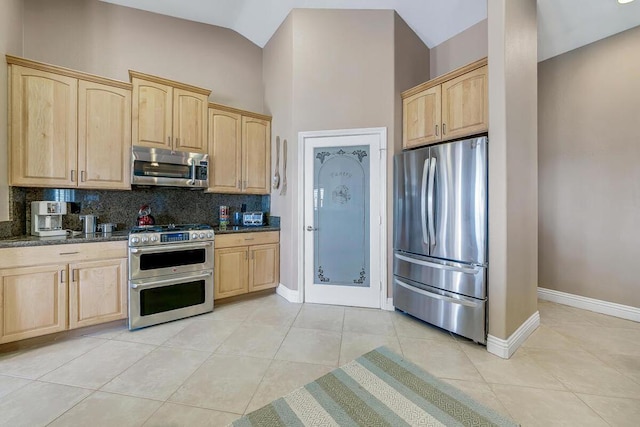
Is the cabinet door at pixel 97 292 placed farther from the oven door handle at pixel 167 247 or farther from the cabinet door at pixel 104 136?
the cabinet door at pixel 104 136

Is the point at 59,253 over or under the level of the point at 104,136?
under

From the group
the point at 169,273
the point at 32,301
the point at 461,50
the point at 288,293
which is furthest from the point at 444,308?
the point at 32,301

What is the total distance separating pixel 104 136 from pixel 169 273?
5.16ft

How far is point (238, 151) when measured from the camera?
356cm

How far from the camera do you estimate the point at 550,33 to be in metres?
3.01

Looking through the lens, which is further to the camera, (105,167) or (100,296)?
(105,167)

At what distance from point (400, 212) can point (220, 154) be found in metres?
2.39

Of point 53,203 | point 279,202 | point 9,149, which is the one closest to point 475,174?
point 279,202

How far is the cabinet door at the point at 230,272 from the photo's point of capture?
3.16 meters

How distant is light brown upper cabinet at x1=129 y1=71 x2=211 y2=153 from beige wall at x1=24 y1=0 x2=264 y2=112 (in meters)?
0.60

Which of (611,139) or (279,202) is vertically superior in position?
(611,139)

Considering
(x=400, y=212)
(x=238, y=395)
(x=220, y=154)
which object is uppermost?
(x=220, y=154)

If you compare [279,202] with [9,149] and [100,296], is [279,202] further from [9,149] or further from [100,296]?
[9,149]

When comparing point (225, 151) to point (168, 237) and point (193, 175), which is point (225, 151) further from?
point (168, 237)
